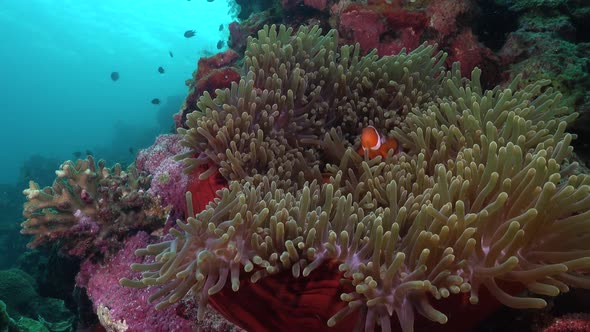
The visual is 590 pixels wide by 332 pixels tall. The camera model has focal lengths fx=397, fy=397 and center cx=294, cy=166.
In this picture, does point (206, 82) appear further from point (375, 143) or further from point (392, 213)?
point (392, 213)

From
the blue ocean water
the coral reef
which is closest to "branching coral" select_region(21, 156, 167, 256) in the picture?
the coral reef

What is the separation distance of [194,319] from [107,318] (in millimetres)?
818

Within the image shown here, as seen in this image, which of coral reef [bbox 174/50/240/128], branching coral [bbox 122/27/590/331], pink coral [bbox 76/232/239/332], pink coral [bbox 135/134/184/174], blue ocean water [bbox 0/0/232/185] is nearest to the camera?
branching coral [bbox 122/27/590/331]

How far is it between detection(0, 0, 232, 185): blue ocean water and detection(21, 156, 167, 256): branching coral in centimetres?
2614

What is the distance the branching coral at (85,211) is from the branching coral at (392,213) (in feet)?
3.92

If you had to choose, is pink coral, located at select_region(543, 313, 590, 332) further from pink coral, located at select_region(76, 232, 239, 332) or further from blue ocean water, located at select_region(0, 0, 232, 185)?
blue ocean water, located at select_region(0, 0, 232, 185)

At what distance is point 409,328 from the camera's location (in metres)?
1.65

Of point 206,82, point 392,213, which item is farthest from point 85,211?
point 392,213

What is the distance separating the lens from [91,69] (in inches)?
2926

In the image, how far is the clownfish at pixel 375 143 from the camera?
2883 millimetres

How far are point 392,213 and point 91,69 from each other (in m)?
83.9

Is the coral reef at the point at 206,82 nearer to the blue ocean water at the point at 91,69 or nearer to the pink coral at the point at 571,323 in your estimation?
the pink coral at the point at 571,323

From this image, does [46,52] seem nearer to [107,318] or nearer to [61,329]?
[61,329]

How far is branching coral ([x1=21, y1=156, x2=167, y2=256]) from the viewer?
3508 millimetres
